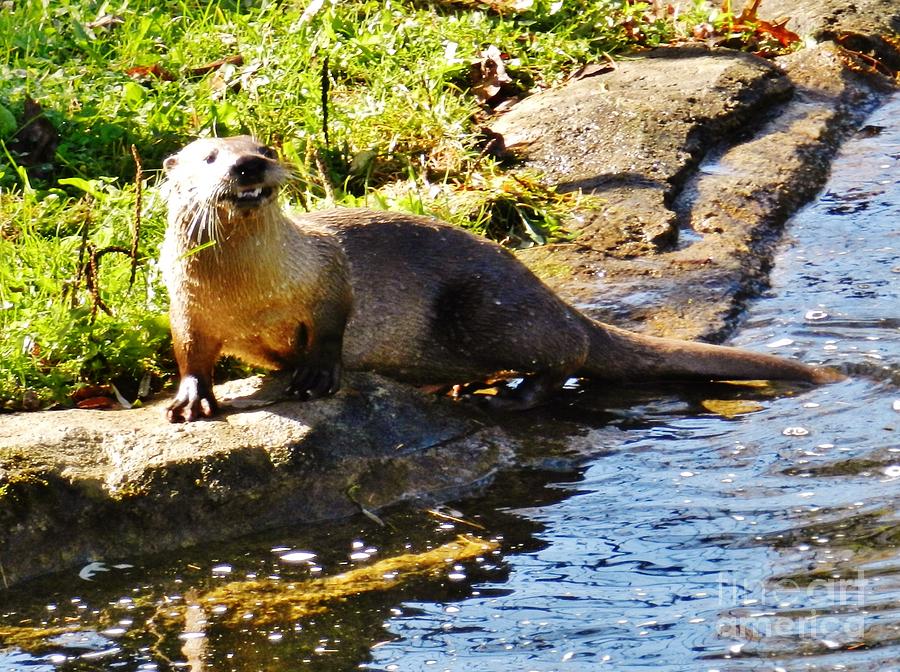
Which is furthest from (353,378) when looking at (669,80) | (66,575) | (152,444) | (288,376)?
(669,80)

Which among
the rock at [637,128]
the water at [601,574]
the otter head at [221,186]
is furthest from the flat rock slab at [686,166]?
the otter head at [221,186]

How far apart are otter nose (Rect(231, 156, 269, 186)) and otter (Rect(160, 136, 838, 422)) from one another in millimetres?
39

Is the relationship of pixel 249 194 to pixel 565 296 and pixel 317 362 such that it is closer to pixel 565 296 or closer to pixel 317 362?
pixel 317 362

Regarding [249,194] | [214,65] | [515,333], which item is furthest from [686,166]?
[249,194]

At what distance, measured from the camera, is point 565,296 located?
13.2 ft

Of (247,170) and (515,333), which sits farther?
(515,333)

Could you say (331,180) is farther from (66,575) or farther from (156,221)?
(66,575)

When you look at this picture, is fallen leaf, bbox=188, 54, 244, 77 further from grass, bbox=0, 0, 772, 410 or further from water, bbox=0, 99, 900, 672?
water, bbox=0, 99, 900, 672

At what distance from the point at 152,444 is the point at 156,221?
1.51 m

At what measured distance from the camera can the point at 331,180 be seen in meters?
4.71

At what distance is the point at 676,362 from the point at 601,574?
1.11 meters

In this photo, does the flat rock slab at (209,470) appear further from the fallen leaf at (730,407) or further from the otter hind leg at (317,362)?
the fallen leaf at (730,407)

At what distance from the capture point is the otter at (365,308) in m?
3.19

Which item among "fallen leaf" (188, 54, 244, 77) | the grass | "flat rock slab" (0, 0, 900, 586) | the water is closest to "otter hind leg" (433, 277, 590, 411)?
the water
